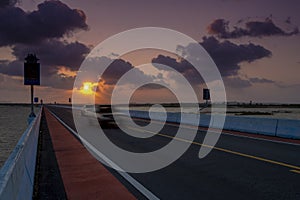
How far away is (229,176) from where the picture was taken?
290 inches

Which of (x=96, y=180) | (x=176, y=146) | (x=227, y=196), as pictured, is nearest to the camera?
(x=227, y=196)

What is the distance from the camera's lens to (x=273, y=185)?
6547 mm

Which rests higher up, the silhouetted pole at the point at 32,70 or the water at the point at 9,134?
the silhouetted pole at the point at 32,70

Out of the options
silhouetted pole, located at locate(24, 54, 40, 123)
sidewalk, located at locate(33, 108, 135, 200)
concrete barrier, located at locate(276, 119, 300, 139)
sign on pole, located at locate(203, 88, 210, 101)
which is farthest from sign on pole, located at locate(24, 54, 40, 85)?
concrete barrier, located at locate(276, 119, 300, 139)

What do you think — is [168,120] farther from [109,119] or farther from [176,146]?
[176,146]

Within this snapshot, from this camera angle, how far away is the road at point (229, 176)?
6.10m

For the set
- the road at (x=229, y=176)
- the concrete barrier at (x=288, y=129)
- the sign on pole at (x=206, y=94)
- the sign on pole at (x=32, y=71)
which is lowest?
the road at (x=229, y=176)

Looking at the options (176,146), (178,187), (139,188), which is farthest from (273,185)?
(176,146)

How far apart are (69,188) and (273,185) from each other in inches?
177

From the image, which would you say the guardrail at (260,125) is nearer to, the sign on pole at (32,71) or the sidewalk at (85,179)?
the sidewalk at (85,179)

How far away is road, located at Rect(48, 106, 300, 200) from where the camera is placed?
→ 6102 millimetres

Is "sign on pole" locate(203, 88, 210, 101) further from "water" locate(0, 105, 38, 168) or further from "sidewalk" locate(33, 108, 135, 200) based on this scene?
"sidewalk" locate(33, 108, 135, 200)

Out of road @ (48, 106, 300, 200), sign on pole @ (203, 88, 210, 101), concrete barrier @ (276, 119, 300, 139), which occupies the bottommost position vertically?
road @ (48, 106, 300, 200)

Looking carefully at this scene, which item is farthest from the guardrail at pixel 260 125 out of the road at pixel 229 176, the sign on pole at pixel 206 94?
the road at pixel 229 176
